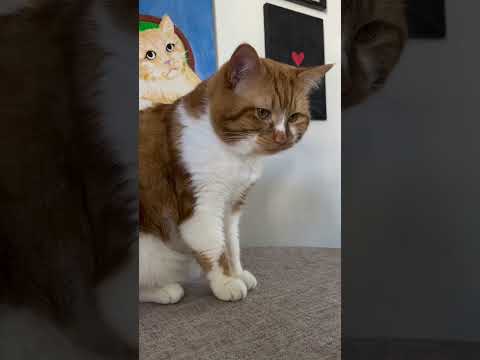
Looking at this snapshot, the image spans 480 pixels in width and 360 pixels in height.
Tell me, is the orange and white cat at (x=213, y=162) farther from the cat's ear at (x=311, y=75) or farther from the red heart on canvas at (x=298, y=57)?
the red heart on canvas at (x=298, y=57)

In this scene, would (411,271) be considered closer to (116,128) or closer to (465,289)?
(465,289)

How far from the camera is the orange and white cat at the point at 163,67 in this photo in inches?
29.2

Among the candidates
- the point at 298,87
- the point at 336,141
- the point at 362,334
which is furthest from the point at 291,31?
the point at 362,334

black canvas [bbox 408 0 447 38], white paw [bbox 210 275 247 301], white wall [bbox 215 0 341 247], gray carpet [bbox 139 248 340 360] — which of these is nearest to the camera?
black canvas [bbox 408 0 447 38]

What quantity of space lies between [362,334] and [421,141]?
0.12 meters

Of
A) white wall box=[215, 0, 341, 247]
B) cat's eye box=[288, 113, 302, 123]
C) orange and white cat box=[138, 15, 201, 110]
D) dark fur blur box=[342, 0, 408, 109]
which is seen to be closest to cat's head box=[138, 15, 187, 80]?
orange and white cat box=[138, 15, 201, 110]

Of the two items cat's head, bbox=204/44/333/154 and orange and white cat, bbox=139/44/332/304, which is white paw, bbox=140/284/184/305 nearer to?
orange and white cat, bbox=139/44/332/304

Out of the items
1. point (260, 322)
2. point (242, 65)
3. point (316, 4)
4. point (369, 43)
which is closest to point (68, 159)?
point (369, 43)

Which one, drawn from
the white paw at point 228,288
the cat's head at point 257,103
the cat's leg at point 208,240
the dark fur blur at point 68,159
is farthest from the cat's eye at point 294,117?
the dark fur blur at point 68,159

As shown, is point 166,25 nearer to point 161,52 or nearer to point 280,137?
point 161,52

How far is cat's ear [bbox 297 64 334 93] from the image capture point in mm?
611

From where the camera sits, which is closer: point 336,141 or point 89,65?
point 89,65

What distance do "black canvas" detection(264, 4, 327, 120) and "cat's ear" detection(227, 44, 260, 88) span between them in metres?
0.13

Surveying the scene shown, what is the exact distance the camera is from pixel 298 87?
0.65 meters
